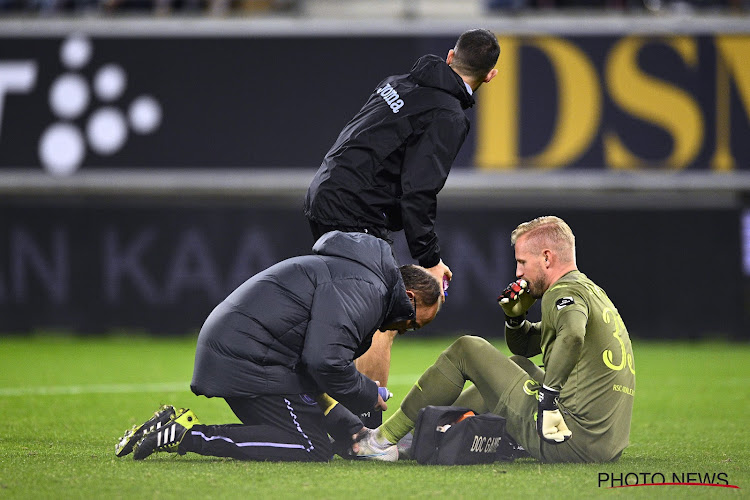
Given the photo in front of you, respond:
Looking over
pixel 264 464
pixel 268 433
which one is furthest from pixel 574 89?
pixel 264 464

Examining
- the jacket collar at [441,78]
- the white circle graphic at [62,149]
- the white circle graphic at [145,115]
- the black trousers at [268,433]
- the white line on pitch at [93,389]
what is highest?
the jacket collar at [441,78]

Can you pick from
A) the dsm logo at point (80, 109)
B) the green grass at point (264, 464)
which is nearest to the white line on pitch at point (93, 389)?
the green grass at point (264, 464)

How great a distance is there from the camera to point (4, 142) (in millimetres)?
12359

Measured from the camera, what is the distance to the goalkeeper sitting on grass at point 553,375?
14.8 ft

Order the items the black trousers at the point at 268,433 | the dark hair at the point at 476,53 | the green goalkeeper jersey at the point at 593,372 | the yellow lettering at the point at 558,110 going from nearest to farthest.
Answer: the green goalkeeper jersey at the point at 593,372 → the black trousers at the point at 268,433 → the dark hair at the point at 476,53 → the yellow lettering at the point at 558,110

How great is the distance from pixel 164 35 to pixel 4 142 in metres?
2.17

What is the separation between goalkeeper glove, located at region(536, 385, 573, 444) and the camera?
14.7 ft

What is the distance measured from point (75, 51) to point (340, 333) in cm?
889

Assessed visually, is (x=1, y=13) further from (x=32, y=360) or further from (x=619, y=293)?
(x=619, y=293)

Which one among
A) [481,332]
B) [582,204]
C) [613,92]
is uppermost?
[613,92]

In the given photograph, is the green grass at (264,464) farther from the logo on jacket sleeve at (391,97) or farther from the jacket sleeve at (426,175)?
the logo on jacket sleeve at (391,97)

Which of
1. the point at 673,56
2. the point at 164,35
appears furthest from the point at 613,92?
the point at 164,35

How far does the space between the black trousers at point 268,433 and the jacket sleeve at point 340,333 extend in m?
0.21

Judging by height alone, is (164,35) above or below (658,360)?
above
